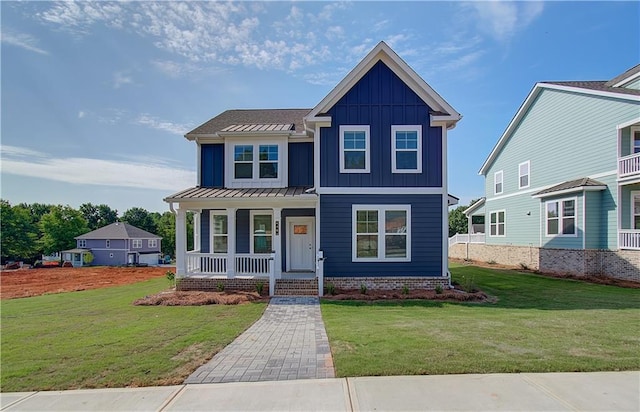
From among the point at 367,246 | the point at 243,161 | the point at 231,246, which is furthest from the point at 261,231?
the point at 367,246

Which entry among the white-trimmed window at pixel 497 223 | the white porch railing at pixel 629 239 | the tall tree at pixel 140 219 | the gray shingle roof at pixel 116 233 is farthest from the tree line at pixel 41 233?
the white porch railing at pixel 629 239

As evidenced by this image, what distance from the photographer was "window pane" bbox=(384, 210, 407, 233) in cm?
1291

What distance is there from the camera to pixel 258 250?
572 inches

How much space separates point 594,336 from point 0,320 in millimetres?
14195

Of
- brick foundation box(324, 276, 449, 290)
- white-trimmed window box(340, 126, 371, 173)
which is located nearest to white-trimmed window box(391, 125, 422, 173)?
white-trimmed window box(340, 126, 371, 173)

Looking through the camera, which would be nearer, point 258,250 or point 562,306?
point 562,306

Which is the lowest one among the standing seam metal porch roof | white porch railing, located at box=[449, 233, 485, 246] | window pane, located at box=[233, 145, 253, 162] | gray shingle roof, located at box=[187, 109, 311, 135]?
white porch railing, located at box=[449, 233, 485, 246]

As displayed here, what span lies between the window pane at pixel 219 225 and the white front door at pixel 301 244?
9.02 ft

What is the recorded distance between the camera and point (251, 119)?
1656 cm

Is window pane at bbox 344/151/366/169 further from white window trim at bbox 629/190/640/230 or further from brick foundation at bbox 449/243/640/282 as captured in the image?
white window trim at bbox 629/190/640/230

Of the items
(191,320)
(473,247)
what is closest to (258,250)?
(191,320)

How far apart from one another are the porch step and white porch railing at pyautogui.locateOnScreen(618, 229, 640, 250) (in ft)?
44.5

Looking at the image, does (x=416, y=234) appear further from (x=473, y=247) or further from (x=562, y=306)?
(x=473, y=247)

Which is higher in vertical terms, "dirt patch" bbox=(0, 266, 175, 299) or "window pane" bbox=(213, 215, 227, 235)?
"window pane" bbox=(213, 215, 227, 235)
